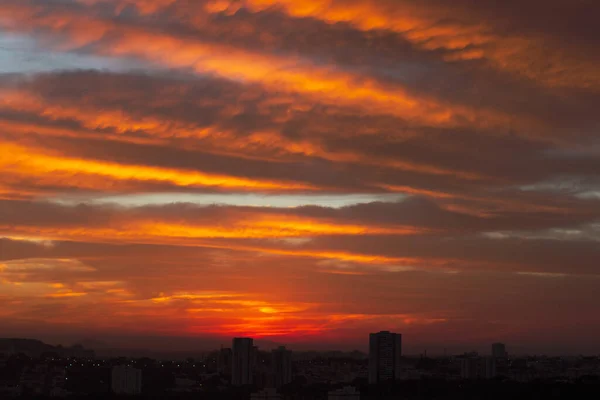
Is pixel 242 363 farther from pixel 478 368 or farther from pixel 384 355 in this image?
pixel 478 368

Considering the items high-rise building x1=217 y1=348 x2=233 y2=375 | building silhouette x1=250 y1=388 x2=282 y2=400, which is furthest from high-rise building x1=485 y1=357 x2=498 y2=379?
building silhouette x1=250 y1=388 x2=282 y2=400

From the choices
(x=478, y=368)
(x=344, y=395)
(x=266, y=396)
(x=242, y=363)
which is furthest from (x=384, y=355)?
(x=266, y=396)

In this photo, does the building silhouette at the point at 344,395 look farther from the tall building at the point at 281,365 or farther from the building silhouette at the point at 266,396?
the tall building at the point at 281,365

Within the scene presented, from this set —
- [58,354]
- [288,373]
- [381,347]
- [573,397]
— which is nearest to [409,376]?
[381,347]

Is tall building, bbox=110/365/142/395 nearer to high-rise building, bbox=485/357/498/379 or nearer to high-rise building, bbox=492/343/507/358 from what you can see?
high-rise building, bbox=485/357/498/379

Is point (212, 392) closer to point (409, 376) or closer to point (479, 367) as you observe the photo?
point (409, 376)
